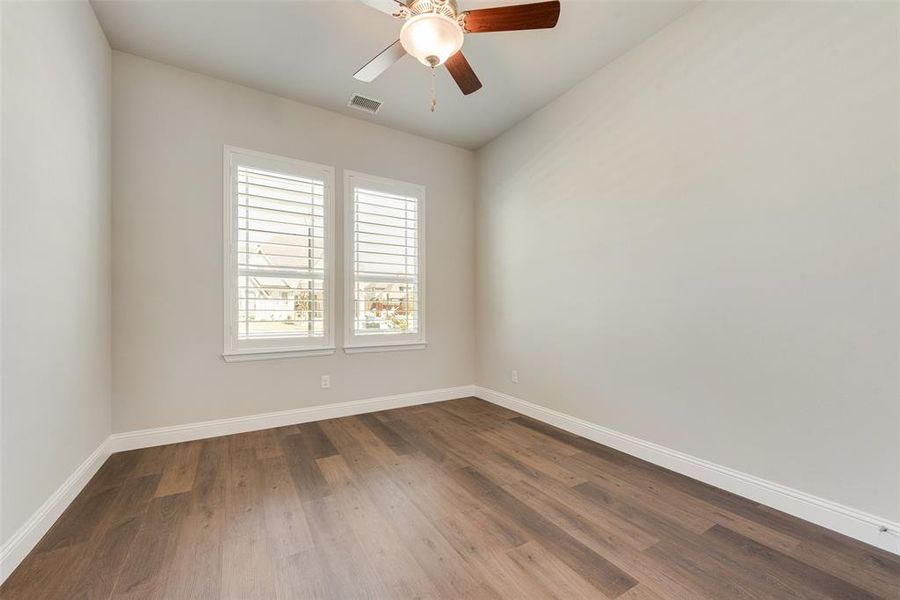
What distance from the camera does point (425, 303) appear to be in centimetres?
427

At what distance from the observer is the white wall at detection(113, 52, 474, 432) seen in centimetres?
288

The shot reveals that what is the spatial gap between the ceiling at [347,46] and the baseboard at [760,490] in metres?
2.96

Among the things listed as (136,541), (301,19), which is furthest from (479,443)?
(301,19)

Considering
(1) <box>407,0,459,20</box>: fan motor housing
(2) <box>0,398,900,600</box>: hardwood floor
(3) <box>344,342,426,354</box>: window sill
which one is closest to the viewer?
(2) <box>0,398,900,600</box>: hardwood floor

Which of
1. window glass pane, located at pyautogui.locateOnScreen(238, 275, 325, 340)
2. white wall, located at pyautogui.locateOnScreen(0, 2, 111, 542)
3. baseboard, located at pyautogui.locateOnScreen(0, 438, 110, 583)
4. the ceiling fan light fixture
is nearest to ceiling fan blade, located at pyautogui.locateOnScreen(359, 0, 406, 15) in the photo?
the ceiling fan light fixture

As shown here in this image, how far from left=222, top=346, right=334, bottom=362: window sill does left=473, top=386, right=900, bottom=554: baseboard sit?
240cm

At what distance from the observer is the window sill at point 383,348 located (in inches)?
150

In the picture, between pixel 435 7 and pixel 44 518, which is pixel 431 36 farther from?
pixel 44 518

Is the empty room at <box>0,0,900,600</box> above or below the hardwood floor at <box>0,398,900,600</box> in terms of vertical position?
above

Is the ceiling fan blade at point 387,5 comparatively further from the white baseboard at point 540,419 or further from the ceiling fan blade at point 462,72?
the white baseboard at point 540,419

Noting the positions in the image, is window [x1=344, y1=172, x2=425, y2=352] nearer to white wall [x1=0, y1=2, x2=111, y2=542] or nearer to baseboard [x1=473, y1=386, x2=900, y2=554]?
white wall [x1=0, y1=2, x2=111, y2=542]

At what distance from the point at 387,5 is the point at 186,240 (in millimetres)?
2416

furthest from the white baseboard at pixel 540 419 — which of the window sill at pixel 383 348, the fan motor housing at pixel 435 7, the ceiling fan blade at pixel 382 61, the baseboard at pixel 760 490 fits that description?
the fan motor housing at pixel 435 7

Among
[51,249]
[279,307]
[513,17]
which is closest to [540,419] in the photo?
[279,307]
